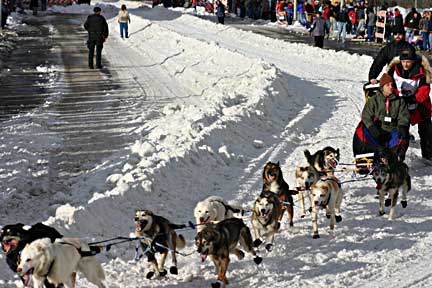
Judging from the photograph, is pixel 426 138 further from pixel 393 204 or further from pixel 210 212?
pixel 210 212

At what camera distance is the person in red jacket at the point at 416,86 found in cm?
1051

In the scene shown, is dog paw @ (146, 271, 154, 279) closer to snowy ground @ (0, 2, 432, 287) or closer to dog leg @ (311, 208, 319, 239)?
snowy ground @ (0, 2, 432, 287)

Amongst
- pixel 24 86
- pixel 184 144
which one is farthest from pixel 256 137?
pixel 24 86

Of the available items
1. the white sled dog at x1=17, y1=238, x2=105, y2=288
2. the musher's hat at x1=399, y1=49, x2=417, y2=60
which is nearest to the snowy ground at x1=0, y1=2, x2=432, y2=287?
the white sled dog at x1=17, y1=238, x2=105, y2=288

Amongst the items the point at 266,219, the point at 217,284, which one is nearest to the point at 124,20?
the point at 266,219

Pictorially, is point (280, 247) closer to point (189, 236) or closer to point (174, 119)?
point (189, 236)

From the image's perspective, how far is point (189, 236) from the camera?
24.8ft

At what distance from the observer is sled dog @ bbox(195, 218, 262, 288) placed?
19.4 ft

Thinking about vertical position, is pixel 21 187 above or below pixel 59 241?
below

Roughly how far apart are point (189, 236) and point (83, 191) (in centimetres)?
211

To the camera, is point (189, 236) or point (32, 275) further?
point (189, 236)

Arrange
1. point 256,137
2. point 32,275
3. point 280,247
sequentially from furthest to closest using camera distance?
point 256,137 < point 280,247 < point 32,275

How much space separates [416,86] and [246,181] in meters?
3.00

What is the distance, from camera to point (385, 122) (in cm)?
974
